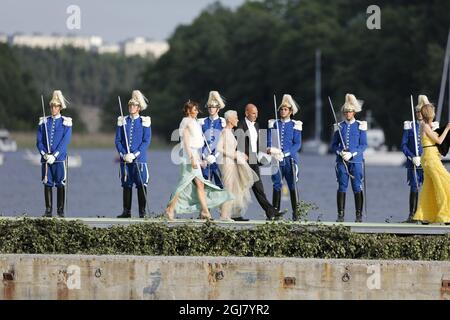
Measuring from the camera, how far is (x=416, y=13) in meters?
103

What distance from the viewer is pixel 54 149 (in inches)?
921

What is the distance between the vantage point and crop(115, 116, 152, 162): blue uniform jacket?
23219 mm

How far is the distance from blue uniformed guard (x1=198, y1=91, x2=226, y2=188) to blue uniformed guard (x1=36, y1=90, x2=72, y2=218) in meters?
1.88

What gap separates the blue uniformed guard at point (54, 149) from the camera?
23.3 m

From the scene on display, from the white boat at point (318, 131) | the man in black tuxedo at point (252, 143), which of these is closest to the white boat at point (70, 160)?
the white boat at point (318, 131)

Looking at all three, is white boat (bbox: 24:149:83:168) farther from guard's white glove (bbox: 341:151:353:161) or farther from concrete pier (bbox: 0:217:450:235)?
concrete pier (bbox: 0:217:450:235)

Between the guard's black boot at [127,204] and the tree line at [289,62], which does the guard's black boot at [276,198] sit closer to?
the guard's black boot at [127,204]

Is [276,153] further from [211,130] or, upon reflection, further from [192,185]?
[192,185]

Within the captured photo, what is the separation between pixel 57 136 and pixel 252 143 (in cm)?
268

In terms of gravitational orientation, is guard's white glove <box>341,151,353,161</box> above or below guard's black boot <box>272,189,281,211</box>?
above

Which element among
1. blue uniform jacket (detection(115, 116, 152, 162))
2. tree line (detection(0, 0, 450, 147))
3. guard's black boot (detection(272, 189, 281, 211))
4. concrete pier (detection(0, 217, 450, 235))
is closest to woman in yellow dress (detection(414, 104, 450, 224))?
concrete pier (detection(0, 217, 450, 235))

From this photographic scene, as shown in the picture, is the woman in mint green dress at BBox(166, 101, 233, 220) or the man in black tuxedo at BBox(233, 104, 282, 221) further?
the man in black tuxedo at BBox(233, 104, 282, 221)

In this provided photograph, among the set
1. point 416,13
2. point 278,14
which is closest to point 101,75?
point 278,14

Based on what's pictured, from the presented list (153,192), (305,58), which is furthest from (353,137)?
(305,58)
